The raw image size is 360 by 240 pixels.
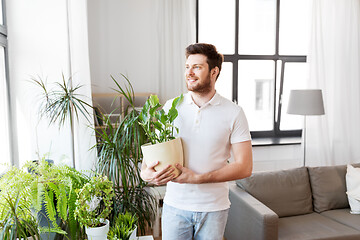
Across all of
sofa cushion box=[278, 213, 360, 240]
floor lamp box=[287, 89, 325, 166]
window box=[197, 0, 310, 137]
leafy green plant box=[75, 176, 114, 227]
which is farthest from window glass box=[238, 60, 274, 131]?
leafy green plant box=[75, 176, 114, 227]

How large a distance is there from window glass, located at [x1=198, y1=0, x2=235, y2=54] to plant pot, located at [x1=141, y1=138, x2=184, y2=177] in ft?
10.0

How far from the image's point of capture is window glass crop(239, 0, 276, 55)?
434cm

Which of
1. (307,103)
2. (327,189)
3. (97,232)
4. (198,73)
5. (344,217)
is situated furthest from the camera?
(307,103)

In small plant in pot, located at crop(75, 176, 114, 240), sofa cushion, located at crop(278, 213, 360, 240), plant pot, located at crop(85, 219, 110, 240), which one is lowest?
sofa cushion, located at crop(278, 213, 360, 240)

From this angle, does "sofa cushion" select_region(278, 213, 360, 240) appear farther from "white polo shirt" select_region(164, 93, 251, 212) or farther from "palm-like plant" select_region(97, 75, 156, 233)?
"white polo shirt" select_region(164, 93, 251, 212)

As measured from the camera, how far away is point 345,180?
10.0ft

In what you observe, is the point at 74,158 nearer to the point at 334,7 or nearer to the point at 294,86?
the point at 294,86

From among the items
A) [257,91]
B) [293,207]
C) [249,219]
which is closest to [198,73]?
[249,219]

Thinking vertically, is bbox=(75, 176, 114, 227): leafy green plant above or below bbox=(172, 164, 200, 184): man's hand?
below

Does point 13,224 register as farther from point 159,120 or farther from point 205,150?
point 205,150

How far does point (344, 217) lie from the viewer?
2791mm

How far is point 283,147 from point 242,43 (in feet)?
4.93

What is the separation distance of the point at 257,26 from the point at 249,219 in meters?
2.82

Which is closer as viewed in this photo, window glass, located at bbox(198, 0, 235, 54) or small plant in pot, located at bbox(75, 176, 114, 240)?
small plant in pot, located at bbox(75, 176, 114, 240)
